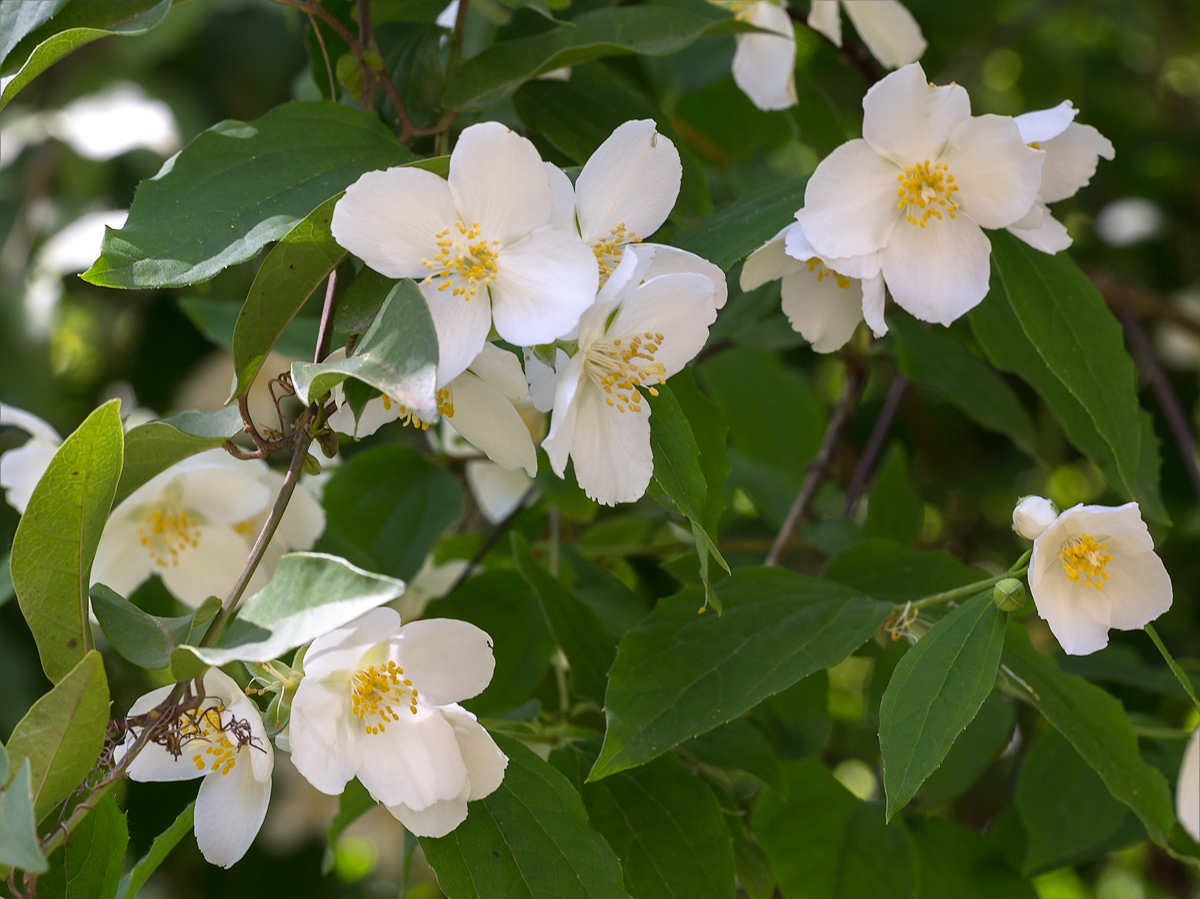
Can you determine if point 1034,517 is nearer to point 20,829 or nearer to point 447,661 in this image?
point 447,661

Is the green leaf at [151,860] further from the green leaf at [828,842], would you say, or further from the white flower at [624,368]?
the green leaf at [828,842]

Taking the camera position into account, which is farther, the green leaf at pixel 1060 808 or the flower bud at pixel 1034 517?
the green leaf at pixel 1060 808

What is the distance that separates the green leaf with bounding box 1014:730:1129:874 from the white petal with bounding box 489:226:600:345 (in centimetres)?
70

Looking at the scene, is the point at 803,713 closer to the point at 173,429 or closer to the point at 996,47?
the point at 173,429

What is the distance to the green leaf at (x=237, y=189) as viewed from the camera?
636 millimetres

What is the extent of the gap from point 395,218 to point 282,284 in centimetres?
A: 8

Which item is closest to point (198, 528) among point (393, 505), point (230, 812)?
point (393, 505)

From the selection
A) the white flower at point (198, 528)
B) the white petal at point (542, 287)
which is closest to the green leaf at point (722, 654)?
the white petal at point (542, 287)

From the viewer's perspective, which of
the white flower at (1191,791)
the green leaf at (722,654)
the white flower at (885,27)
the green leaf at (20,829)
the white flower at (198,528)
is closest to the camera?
the green leaf at (20,829)

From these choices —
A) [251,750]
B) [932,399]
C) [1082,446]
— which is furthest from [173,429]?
[932,399]

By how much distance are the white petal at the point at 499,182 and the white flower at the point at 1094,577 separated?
35 cm

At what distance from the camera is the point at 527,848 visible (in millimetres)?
668

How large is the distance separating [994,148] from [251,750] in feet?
1.95

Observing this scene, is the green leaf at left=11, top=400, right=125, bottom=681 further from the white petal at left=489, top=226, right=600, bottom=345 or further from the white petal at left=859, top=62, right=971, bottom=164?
the white petal at left=859, top=62, right=971, bottom=164
